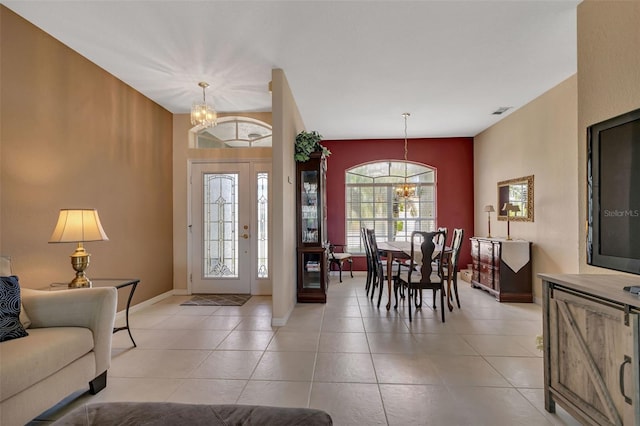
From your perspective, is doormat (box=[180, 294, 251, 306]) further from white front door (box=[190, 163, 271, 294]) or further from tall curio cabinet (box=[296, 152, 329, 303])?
tall curio cabinet (box=[296, 152, 329, 303])

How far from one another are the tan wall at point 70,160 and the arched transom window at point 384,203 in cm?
374

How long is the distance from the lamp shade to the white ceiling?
1644mm

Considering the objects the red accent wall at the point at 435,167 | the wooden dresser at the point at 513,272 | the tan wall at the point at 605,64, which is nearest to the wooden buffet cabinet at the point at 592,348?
the tan wall at the point at 605,64

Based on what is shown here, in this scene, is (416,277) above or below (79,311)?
below

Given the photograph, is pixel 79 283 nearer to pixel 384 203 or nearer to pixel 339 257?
pixel 339 257

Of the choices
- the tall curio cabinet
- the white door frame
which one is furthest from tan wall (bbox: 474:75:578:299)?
the white door frame

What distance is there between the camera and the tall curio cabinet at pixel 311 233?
4402 millimetres

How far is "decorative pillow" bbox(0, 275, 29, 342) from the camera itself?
1.80m

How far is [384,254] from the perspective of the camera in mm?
4258

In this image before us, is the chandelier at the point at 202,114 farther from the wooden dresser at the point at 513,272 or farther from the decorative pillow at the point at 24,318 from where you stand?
the wooden dresser at the point at 513,272

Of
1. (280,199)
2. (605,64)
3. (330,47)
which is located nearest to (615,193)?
(605,64)

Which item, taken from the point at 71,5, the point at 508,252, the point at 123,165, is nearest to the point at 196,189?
the point at 123,165

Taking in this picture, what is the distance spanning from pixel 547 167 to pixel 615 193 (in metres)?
2.91

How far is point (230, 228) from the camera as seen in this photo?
16.2 feet
